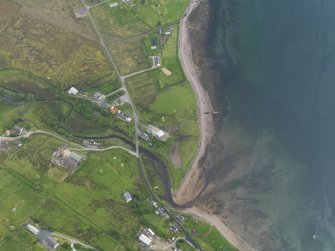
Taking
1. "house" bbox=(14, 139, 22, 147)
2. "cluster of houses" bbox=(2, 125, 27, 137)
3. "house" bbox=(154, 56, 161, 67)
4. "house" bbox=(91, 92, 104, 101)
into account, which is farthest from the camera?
"house" bbox=(154, 56, 161, 67)

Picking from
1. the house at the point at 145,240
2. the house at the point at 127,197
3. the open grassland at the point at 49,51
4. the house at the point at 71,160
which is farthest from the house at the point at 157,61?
the house at the point at 145,240

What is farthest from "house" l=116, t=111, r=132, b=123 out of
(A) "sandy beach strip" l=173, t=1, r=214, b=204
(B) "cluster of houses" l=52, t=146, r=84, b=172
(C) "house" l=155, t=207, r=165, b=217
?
(C) "house" l=155, t=207, r=165, b=217

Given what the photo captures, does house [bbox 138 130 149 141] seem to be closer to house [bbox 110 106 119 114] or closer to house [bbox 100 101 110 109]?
house [bbox 110 106 119 114]

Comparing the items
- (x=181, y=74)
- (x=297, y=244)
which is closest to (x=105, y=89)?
(x=181, y=74)

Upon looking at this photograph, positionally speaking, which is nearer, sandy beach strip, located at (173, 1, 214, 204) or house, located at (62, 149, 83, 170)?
house, located at (62, 149, 83, 170)

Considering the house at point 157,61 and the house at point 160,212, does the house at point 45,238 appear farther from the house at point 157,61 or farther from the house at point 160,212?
the house at point 157,61

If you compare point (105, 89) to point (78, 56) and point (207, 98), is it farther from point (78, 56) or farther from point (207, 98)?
point (207, 98)

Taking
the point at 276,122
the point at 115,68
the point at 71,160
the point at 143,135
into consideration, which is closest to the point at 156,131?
the point at 143,135

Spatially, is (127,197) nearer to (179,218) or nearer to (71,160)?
(179,218)
